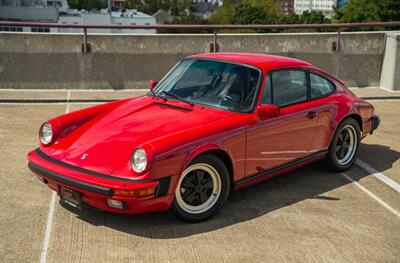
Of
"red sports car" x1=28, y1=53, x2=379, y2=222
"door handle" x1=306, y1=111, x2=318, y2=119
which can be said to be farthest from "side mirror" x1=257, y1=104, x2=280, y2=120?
"door handle" x1=306, y1=111, x2=318, y2=119

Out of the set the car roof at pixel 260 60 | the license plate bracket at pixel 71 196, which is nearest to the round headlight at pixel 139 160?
the license plate bracket at pixel 71 196

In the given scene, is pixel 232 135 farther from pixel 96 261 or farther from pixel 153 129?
pixel 96 261

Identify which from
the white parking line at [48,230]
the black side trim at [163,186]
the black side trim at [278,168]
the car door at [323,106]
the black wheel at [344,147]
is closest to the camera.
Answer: the white parking line at [48,230]

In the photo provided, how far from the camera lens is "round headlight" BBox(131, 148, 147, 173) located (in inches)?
176

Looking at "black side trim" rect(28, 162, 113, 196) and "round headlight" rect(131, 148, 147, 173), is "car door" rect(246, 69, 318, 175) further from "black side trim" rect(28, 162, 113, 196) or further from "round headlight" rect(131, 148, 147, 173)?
"black side trim" rect(28, 162, 113, 196)

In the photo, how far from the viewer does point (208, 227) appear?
16.1 feet

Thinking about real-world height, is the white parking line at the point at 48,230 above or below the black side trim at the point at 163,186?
below

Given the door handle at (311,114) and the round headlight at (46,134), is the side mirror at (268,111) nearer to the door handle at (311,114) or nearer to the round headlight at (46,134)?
the door handle at (311,114)

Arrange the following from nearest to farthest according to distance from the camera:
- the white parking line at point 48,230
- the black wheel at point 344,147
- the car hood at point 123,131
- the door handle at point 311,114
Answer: the white parking line at point 48,230, the car hood at point 123,131, the door handle at point 311,114, the black wheel at point 344,147

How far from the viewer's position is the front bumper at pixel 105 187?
4.44 m

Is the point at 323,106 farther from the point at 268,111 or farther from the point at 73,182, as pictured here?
the point at 73,182

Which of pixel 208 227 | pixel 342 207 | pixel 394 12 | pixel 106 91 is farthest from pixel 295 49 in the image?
pixel 394 12

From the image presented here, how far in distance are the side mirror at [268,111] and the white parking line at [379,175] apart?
1846 mm

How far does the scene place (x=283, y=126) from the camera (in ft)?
A: 18.5
